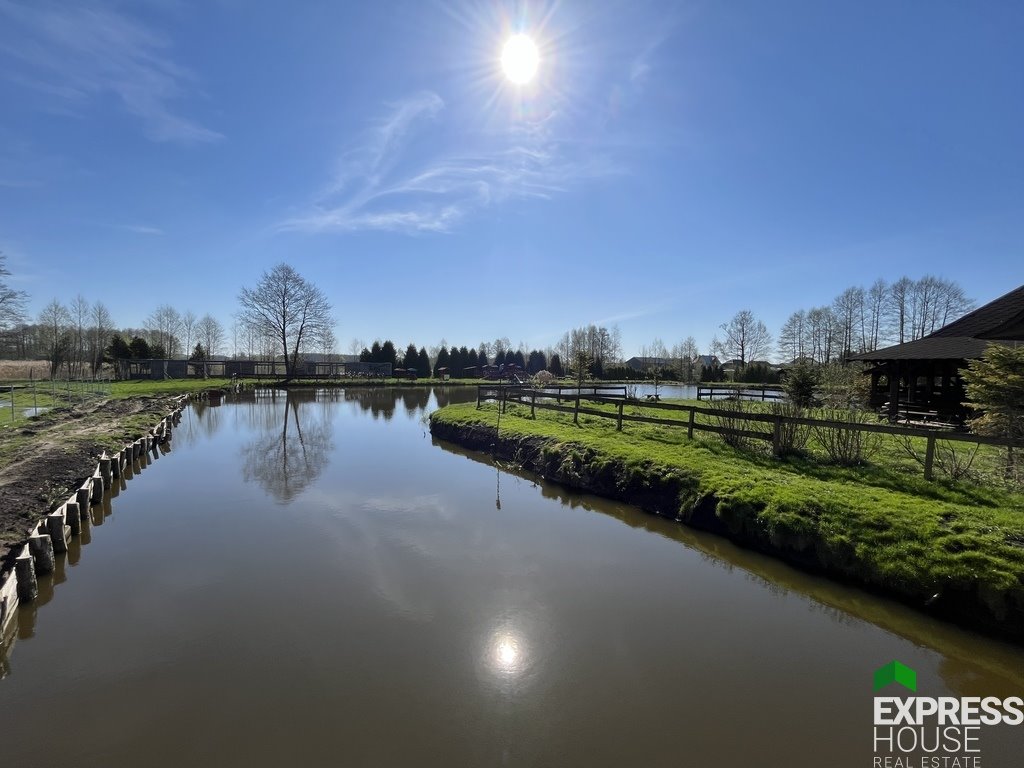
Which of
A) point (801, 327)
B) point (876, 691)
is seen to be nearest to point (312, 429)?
point (876, 691)

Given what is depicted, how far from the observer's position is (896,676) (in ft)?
15.2

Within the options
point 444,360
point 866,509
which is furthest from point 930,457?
point 444,360

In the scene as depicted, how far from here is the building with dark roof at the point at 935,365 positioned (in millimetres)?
16969

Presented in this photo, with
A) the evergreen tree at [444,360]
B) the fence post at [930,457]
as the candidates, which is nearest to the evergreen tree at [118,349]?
the evergreen tree at [444,360]

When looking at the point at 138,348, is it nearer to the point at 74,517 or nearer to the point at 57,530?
the point at 74,517

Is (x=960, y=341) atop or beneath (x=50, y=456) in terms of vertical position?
atop

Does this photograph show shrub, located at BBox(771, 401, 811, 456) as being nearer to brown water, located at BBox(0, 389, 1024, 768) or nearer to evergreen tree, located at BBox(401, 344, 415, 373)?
brown water, located at BBox(0, 389, 1024, 768)

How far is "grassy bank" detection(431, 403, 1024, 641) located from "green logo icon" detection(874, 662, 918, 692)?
1.40 metres

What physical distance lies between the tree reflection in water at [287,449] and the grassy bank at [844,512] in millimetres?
6169

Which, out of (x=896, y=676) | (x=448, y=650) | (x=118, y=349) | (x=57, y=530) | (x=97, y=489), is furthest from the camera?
(x=118, y=349)

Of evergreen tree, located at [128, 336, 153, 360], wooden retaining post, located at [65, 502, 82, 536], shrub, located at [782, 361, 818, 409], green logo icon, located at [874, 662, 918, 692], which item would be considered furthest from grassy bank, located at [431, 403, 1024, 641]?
evergreen tree, located at [128, 336, 153, 360]

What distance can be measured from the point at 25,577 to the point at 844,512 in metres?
10.6

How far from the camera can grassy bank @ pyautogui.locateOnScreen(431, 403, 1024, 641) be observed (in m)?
5.51

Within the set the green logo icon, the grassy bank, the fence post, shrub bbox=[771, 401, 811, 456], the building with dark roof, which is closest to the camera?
the green logo icon
